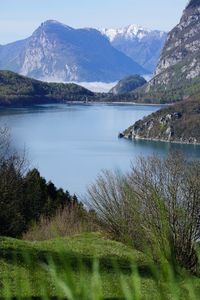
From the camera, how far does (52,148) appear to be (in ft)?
311

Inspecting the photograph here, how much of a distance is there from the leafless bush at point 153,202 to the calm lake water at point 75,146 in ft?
53.1

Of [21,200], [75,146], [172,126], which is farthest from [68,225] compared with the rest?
[172,126]

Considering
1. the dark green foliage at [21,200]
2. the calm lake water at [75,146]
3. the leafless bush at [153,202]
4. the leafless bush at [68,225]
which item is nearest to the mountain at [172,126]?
the calm lake water at [75,146]

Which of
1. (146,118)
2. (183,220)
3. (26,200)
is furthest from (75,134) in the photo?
(183,220)

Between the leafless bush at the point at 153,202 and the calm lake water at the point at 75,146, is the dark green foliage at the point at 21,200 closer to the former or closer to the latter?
the leafless bush at the point at 153,202

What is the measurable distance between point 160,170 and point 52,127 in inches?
4357

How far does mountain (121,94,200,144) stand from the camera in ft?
463

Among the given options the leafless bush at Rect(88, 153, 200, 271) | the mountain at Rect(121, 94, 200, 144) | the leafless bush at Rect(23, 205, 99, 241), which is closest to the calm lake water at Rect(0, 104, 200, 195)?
the mountain at Rect(121, 94, 200, 144)

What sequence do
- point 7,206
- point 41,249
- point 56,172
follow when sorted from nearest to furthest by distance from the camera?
point 41,249
point 7,206
point 56,172

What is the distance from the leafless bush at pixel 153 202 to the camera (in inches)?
580

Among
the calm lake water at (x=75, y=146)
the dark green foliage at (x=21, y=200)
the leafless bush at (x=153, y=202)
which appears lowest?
the calm lake water at (x=75, y=146)

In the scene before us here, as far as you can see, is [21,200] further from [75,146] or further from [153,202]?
[75,146]

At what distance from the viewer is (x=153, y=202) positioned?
14.9 metres

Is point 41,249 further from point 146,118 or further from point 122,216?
point 146,118
